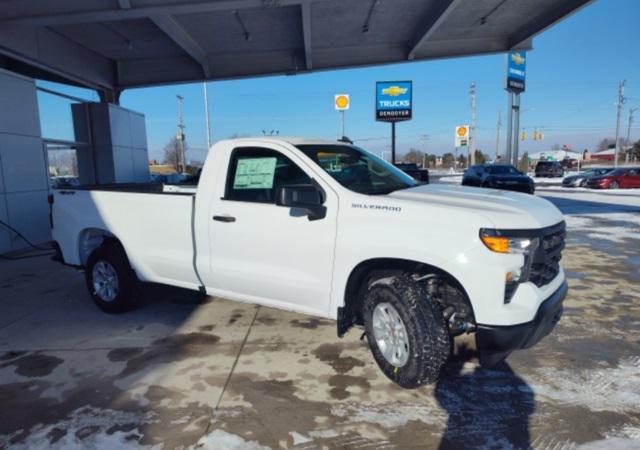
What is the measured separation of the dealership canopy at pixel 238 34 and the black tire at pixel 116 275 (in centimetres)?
508

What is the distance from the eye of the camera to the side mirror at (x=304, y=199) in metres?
3.33

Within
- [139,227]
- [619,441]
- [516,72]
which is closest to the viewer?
[619,441]

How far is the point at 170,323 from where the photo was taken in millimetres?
4777

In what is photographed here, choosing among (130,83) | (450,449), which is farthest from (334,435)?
(130,83)

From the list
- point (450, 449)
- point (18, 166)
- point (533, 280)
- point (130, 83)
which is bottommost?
point (450, 449)

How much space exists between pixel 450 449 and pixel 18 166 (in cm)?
1039

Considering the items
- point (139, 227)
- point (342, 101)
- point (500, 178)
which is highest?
point (342, 101)

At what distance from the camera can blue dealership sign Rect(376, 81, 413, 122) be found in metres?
19.6

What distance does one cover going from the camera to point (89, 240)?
5.45 m

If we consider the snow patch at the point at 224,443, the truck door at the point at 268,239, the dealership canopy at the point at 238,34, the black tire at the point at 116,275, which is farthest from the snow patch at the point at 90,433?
the dealership canopy at the point at 238,34

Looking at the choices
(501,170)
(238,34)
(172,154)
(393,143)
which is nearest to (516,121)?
(501,170)

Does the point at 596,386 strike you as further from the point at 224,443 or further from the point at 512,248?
the point at 224,443

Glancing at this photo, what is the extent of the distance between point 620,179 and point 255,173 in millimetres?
29442

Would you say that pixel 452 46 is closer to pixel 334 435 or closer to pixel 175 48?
pixel 175 48
